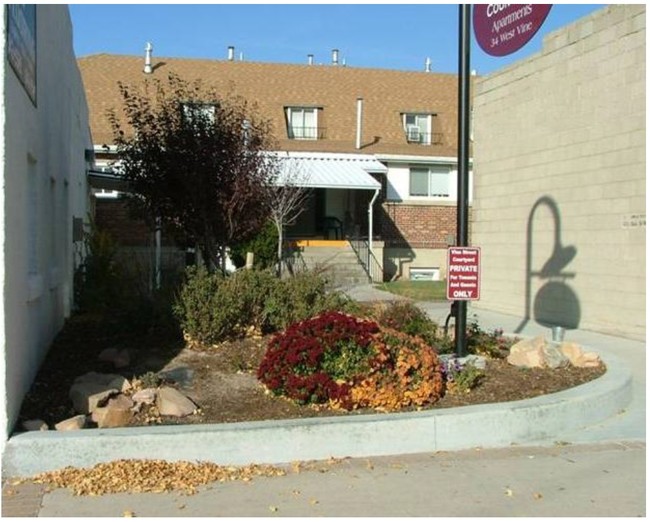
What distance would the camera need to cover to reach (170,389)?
21.6 feet

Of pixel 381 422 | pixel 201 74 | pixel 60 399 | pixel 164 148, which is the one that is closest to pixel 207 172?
pixel 164 148

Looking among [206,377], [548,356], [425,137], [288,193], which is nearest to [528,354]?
[548,356]

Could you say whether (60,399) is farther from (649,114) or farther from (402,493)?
(649,114)

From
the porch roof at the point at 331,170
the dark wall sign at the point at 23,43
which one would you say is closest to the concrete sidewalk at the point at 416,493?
the dark wall sign at the point at 23,43

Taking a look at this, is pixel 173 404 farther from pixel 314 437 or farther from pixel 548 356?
pixel 548 356

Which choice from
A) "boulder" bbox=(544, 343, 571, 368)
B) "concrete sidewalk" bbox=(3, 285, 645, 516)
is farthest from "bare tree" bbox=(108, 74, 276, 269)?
"concrete sidewalk" bbox=(3, 285, 645, 516)

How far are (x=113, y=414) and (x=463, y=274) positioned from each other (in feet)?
12.7

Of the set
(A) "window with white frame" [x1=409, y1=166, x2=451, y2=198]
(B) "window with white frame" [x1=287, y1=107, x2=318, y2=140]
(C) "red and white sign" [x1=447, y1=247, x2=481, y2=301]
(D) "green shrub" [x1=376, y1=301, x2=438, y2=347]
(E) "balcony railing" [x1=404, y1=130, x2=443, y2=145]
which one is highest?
(B) "window with white frame" [x1=287, y1=107, x2=318, y2=140]

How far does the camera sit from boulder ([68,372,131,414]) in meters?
6.34

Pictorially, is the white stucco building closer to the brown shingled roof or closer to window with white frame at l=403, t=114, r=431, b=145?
the brown shingled roof

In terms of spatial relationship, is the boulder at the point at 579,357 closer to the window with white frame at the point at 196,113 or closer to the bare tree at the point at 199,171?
the bare tree at the point at 199,171

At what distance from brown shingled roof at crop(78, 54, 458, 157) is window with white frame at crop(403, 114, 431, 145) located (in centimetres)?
26

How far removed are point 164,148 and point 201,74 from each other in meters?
19.2

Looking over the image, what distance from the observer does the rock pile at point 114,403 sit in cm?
607
